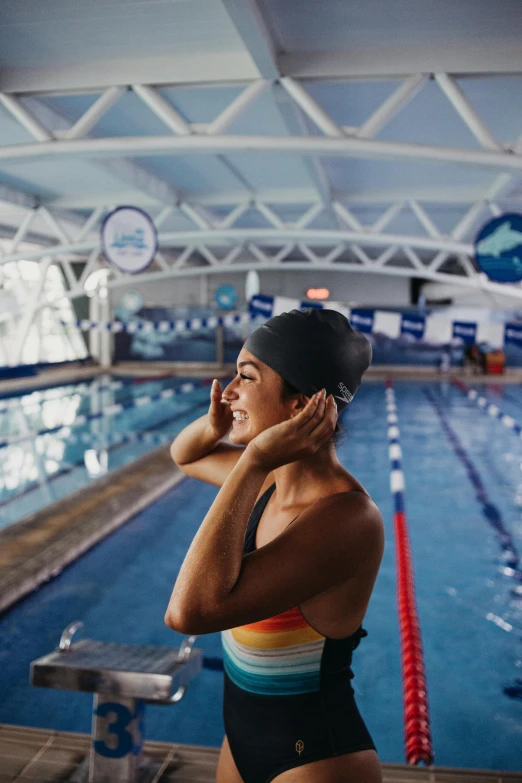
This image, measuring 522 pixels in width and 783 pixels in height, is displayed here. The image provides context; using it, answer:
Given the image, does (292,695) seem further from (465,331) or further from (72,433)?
(465,331)

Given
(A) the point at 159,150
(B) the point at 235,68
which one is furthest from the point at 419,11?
(A) the point at 159,150

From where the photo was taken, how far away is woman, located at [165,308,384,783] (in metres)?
1.11

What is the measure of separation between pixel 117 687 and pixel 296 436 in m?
1.40

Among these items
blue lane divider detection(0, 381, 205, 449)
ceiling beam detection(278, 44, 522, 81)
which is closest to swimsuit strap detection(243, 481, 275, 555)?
ceiling beam detection(278, 44, 522, 81)

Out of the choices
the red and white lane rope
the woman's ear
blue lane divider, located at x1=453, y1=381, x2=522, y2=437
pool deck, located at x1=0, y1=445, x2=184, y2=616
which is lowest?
pool deck, located at x1=0, y1=445, x2=184, y2=616

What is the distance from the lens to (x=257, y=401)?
130 cm

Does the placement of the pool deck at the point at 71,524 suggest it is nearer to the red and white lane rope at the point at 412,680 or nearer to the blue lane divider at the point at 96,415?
the red and white lane rope at the point at 412,680

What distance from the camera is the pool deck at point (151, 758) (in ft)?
7.47

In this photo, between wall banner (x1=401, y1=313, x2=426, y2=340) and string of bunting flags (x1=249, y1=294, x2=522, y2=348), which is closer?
string of bunting flags (x1=249, y1=294, x2=522, y2=348)

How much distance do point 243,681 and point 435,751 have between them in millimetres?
2674

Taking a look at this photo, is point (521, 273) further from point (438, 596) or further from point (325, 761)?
point (325, 761)

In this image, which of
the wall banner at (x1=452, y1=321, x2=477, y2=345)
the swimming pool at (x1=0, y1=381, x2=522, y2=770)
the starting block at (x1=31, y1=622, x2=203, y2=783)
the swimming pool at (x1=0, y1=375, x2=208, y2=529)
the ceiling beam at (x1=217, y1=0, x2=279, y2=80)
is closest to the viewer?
the starting block at (x1=31, y1=622, x2=203, y2=783)

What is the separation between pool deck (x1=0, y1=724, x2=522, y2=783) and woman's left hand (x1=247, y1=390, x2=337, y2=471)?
1.68 meters

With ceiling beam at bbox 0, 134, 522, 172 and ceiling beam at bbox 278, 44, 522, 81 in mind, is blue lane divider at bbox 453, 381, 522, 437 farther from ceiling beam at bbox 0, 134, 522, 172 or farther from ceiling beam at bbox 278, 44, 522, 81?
ceiling beam at bbox 278, 44, 522, 81
